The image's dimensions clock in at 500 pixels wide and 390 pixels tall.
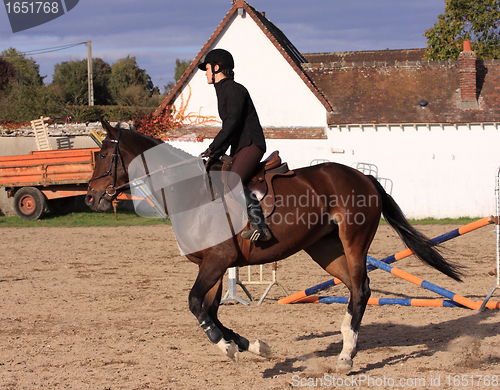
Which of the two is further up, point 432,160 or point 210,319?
point 432,160

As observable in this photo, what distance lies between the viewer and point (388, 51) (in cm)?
4184

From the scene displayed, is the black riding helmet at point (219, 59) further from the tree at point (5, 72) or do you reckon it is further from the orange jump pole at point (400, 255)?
the tree at point (5, 72)

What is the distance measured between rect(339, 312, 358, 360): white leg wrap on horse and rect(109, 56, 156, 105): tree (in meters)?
44.4

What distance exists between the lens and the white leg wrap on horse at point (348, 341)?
15.8 feet

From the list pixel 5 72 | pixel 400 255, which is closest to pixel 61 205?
pixel 400 255

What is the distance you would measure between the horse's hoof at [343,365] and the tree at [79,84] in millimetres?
38389

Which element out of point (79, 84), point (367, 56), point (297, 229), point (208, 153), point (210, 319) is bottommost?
point (210, 319)

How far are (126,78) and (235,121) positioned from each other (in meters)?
49.7

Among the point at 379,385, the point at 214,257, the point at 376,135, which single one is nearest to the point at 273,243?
the point at 214,257

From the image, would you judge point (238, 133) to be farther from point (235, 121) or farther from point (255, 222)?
point (255, 222)

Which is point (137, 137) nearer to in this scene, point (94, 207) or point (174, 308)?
point (94, 207)

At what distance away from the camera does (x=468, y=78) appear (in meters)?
19.9

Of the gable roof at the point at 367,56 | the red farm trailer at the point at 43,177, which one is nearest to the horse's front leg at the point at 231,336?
the red farm trailer at the point at 43,177

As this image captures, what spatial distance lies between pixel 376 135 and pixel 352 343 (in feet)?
49.3
